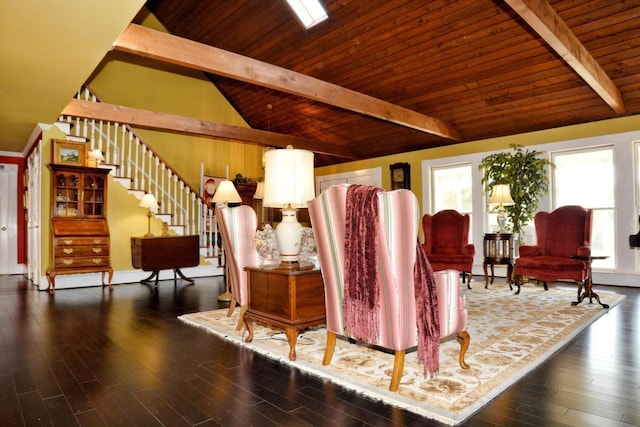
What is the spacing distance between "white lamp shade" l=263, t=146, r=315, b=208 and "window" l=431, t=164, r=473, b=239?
547 centimetres

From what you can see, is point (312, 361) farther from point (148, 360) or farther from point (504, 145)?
point (504, 145)

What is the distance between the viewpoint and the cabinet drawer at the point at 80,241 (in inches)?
216

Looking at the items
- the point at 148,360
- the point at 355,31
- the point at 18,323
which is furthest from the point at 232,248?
the point at 355,31

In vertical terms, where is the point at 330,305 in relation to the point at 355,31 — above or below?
below

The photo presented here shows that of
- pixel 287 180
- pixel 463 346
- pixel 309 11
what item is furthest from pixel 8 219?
pixel 463 346

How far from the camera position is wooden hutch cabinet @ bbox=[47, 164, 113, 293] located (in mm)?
5527

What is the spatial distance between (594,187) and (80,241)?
776cm

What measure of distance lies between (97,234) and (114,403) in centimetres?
452

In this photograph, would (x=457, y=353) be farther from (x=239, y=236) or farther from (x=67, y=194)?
(x=67, y=194)

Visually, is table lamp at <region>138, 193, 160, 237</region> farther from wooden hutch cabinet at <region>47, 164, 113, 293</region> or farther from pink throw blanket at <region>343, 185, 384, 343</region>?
pink throw blanket at <region>343, 185, 384, 343</region>

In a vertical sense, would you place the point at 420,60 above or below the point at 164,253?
above

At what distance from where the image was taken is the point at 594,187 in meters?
6.11

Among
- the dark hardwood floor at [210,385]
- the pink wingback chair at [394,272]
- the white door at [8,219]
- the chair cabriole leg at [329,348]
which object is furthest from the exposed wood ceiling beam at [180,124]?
the chair cabriole leg at [329,348]

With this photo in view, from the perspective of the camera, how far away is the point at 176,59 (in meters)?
4.05
